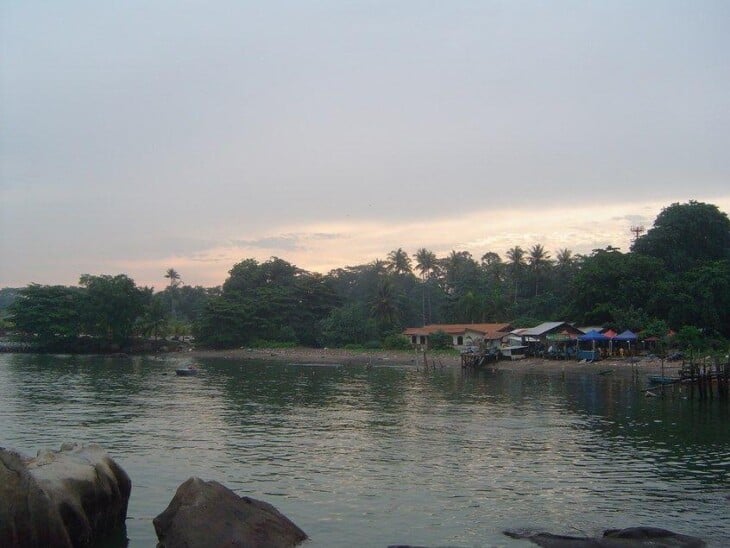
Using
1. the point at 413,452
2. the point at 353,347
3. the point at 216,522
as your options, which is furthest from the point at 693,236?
the point at 216,522

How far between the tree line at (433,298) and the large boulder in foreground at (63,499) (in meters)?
64.3

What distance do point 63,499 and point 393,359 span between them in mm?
78249

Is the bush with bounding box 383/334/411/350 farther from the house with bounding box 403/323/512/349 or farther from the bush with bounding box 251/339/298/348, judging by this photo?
the bush with bounding box 251/339/298/348

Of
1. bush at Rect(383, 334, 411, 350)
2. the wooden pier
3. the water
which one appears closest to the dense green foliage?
bush at Rect(383, 334, 411, 350)

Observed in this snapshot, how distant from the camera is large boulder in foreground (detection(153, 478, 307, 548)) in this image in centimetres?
1275

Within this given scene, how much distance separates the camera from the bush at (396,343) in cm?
9944

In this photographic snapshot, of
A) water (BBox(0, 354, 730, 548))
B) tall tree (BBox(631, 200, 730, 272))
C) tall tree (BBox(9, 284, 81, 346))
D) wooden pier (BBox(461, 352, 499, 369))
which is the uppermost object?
tall tree (BBox(631, 200, 730, 272))

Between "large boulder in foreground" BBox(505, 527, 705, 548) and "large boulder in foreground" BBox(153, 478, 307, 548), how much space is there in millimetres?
5629

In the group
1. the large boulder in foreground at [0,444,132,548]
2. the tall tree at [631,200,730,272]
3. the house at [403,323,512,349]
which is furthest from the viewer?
the house at [403,323,512,349]

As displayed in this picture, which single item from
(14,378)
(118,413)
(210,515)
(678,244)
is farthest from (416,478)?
(678,244)

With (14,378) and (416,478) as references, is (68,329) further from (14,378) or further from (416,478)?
(416,478)

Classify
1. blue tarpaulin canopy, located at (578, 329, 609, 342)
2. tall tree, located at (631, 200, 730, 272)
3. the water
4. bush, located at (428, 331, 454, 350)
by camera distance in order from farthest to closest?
bush, located at (428, 331, 454, 350)
tall tree, located at (631, 200, 730, 272)
blue tarpaulin canopy, located at (578, 329, 609, 342)
the water

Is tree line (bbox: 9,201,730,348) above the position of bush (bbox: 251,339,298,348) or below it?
above

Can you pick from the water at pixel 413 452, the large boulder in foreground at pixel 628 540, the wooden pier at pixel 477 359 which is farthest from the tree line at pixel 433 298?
the large boulder in foreground at pixel 628 540
